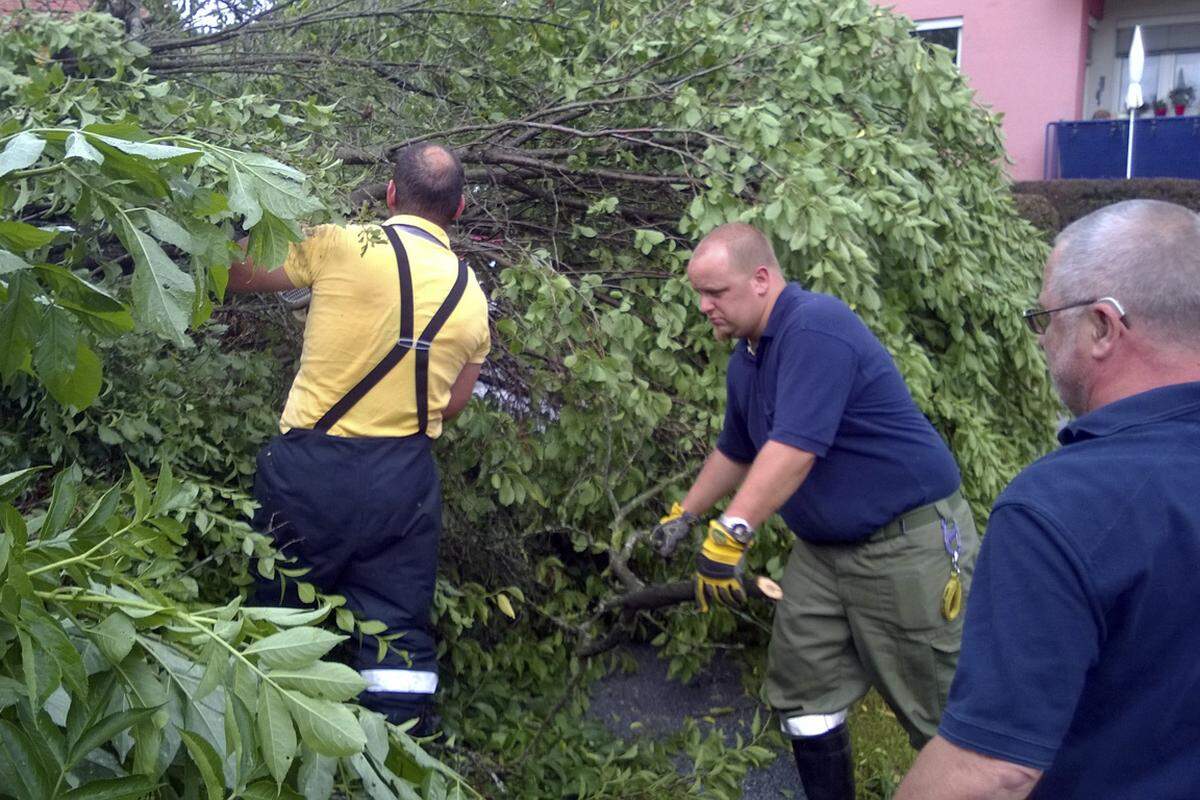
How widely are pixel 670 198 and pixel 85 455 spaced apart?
2.36 m

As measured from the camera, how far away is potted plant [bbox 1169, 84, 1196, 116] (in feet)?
61.5

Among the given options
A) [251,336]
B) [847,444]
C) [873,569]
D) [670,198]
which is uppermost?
[670,198]

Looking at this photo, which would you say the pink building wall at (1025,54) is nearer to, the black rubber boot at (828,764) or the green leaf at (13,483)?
the black rubber boot at (828,764)

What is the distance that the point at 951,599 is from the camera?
3.63 metres

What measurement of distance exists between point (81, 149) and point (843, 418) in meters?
2.49

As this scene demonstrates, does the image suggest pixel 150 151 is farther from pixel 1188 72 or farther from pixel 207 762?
pixel 1188 72

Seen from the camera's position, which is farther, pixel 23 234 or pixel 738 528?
pixel 738 528

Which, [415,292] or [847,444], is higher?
[415,292]

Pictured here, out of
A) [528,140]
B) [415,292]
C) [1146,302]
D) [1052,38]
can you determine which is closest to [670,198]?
[528,140]

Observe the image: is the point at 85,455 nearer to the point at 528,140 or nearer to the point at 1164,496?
the point at 528,140

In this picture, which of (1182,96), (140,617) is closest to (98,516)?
(140,617)

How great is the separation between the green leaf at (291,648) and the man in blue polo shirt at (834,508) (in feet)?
6.86

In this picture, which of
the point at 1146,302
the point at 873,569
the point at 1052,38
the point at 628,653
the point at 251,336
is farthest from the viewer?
the point at 1052,38

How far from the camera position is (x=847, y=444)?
3.57 m
